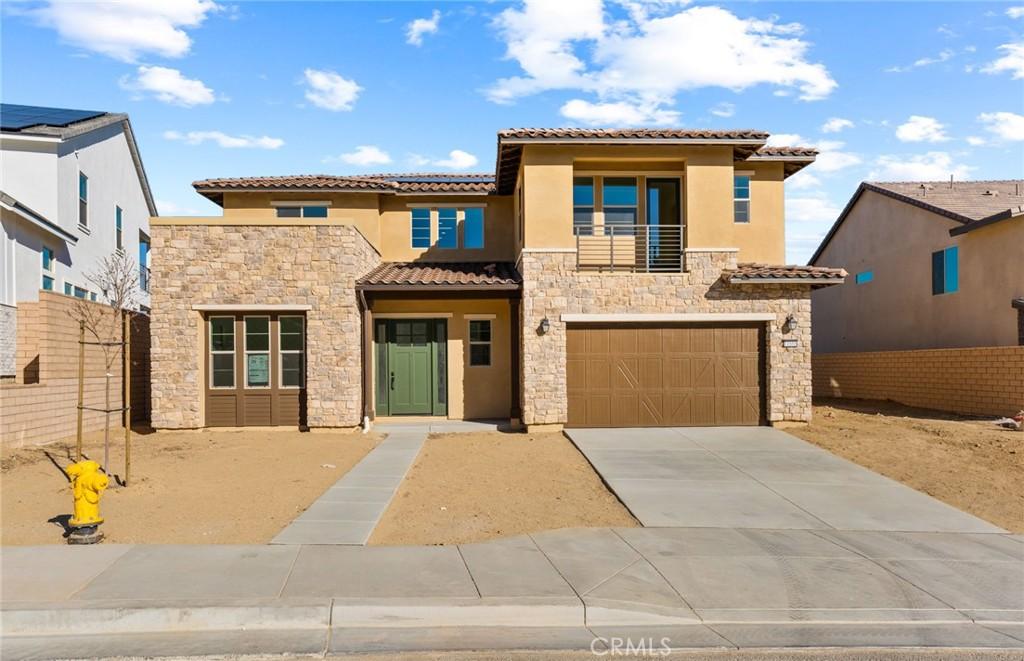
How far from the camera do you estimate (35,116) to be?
21.3m

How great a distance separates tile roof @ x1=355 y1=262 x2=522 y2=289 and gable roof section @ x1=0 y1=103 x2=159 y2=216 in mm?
9609

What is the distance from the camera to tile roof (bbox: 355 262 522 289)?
1585 cm

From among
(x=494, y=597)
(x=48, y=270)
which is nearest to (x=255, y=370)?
(x=48, y=270)

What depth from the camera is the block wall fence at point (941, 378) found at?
15977 mm

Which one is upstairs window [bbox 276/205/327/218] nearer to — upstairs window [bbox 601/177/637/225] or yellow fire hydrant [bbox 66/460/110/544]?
upstairs window [bbox 601/177/637/225]

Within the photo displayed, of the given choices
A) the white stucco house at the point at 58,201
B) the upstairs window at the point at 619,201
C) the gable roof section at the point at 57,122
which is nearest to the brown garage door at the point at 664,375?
the upstairs window at the point at 619,201

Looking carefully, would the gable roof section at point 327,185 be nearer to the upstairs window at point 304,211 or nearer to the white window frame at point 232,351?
the upstairs window at point 304,211

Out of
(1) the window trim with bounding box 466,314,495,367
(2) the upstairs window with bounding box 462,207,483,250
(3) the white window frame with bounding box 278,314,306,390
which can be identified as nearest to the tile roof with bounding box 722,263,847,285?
(1) the window trim with bounding box 466,314,495,367

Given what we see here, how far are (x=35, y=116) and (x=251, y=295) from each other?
1180 cm

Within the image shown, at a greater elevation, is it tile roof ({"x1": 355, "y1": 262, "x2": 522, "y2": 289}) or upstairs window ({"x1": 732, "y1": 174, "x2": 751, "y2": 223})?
upstairs window ({"x1": 732, "y1": 174, "x2": 751, "y2": 223})

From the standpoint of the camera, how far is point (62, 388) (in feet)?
44.2

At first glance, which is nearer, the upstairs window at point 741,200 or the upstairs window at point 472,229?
the upstairs window at point 741,200

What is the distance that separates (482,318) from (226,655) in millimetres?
12882

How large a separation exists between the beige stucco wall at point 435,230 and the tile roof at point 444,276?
0.59 m
